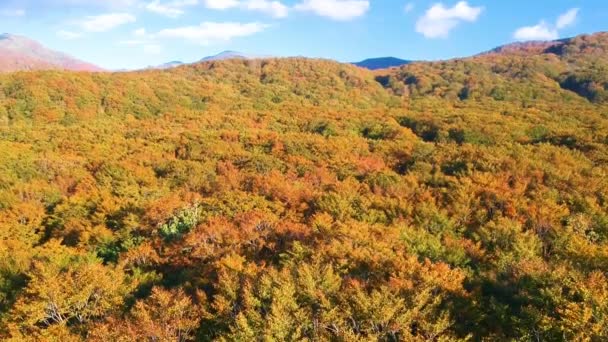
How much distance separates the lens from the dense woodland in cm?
2339

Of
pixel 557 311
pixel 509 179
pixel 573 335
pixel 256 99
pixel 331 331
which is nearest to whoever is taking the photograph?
pixel 573 335

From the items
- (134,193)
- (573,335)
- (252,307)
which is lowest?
(134,193)

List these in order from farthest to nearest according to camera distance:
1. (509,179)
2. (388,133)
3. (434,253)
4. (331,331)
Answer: (388,133) → (509,179) → (434,253) → (331,331)

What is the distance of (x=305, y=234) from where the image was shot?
3662 centimetres

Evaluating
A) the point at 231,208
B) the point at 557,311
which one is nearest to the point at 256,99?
A: the point at 231,208

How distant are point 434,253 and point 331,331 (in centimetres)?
1266

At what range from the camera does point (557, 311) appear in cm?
2058

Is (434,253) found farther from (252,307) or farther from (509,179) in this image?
(509,179)

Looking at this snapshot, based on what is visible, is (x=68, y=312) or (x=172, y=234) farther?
(x=172, y=234)

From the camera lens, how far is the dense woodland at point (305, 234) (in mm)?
23391

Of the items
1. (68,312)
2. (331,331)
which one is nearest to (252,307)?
(331,331)

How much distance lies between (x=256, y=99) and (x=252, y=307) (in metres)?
150

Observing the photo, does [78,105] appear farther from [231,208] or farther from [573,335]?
[573,335]

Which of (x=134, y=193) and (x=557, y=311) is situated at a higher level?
(x=557, y=311)
